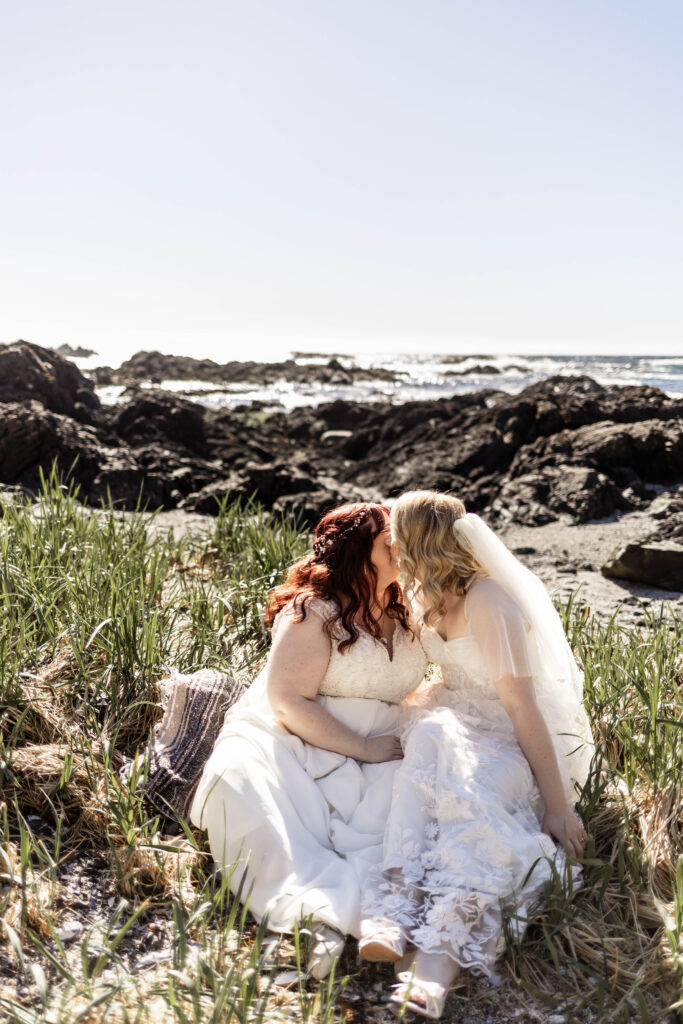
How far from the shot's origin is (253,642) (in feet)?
14.2

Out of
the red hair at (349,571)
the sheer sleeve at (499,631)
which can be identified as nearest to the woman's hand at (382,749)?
the red hair at (349,571)

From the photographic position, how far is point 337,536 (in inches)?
127

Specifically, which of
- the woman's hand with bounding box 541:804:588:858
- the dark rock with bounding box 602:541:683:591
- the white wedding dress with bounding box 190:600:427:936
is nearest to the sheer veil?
the woman's hand with bounding box 541:804:588:858

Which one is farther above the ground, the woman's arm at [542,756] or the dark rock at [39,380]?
the dark rock at [39,380]

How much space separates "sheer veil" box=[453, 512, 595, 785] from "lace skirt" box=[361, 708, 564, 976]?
0.25 meters

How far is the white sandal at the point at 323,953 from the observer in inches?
94.5

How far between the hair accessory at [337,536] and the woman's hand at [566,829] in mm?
1227

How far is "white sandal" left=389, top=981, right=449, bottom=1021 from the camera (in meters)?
2.24

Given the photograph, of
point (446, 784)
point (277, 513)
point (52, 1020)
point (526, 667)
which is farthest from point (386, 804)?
point (277, 513)

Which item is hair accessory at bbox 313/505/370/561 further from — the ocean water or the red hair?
the ocean water

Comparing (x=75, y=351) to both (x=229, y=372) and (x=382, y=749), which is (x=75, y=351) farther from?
(x=382, y=749)

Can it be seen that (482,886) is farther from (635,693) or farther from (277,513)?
(277,513)

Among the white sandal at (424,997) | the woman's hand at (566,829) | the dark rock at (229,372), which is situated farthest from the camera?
the dark rock at (229,372)

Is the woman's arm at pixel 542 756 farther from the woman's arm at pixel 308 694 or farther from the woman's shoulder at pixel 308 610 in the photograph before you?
the woman's shoulder at pixel 308 610
